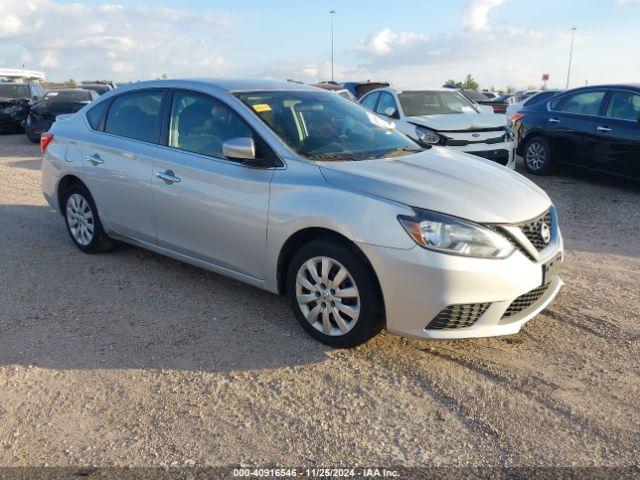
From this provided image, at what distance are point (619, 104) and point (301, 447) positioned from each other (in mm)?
8104

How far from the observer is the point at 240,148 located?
396 cm

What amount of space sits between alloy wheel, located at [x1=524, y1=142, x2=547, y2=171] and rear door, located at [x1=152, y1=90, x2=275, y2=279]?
7153 mm

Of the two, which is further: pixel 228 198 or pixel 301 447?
pixel 228 198

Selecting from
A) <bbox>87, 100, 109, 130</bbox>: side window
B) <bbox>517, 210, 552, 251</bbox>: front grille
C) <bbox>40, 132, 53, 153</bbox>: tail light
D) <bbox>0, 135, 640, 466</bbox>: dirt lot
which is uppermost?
<bbox>87, 100, 109, 130</bbox>: side window

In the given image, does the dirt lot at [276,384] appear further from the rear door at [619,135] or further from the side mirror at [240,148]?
the rear door at [619,135]

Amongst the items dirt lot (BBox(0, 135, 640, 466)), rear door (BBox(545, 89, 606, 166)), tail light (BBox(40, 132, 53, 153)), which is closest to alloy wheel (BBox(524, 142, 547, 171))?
rear door (BBox(545, 89, 606, 166))

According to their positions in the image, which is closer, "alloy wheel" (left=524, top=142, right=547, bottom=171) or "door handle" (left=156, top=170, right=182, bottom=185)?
"door handle" (left=156, top=170, right=182, bottom=185)

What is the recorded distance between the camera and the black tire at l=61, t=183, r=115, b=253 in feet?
18.5

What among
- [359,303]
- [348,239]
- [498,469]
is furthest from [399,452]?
[348,239]

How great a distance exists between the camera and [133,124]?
5207mm

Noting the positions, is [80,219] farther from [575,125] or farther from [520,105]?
[520,105]

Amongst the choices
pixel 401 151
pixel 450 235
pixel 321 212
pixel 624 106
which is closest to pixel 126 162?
pixel 321 212

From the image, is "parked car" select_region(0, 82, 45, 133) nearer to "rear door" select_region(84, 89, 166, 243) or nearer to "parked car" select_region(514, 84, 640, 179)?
"rear door" select_region(84, 89, 166, 243)

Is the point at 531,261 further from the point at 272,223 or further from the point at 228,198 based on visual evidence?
the point at 228,198
